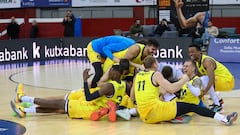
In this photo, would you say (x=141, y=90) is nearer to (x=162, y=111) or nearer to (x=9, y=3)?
(x=162, y=111)

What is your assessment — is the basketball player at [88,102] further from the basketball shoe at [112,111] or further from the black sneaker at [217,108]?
the black sneaker at [217,108]

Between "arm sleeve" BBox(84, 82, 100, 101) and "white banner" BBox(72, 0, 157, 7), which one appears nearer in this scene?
"arm sleeve" BBox(84, 82, 100, 101)

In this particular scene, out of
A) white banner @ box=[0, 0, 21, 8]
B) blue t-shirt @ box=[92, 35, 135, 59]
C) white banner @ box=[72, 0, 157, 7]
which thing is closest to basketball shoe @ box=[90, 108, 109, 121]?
blue t-shirt @ box=[92, 35, 135, 59]

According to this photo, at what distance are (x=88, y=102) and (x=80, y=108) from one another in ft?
0.57

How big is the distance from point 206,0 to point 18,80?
13175 mm

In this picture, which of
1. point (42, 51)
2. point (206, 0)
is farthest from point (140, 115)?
point (206, 0)

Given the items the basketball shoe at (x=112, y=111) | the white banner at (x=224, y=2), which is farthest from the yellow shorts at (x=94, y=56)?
the white banner at (x=224, y=2)

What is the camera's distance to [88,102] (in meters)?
9.37

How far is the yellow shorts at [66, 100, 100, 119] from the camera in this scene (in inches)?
369

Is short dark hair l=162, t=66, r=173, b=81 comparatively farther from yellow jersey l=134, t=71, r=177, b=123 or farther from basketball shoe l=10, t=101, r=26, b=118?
basketball shoe l=10, t=101, r=26, b=118

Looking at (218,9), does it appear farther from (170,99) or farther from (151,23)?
(170,99)

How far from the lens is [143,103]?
348 inches

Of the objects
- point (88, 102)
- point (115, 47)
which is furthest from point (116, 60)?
point (88, 102)

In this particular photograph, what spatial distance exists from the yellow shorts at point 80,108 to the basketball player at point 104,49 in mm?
679
